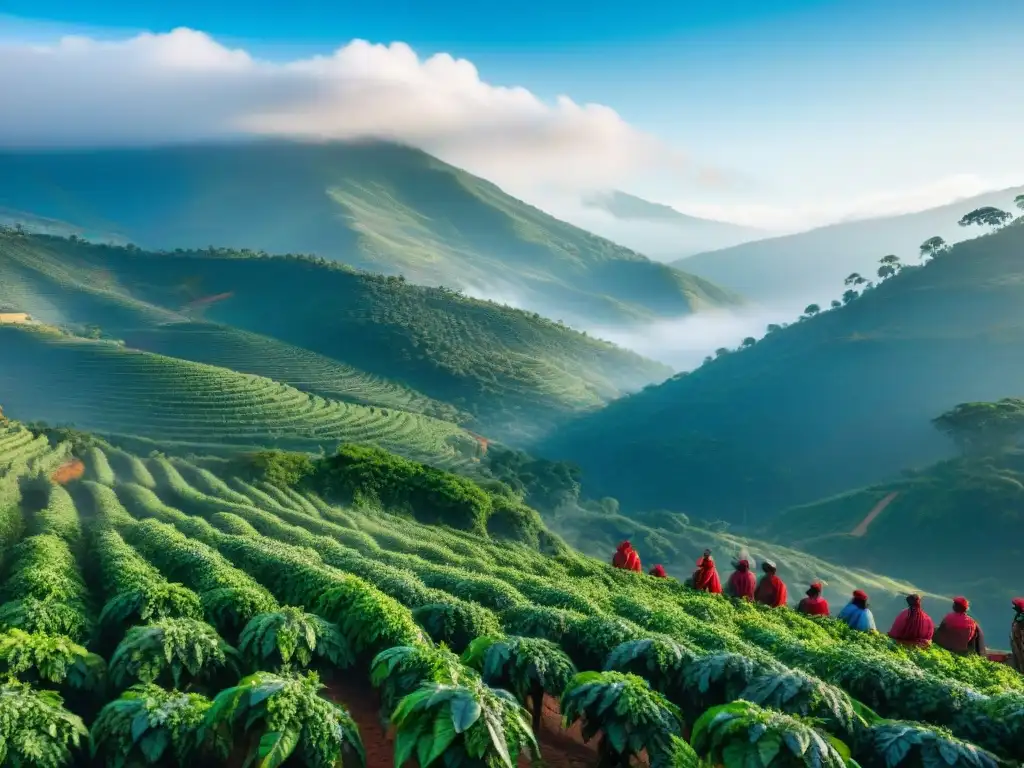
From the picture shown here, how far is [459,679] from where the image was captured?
8.52 metres

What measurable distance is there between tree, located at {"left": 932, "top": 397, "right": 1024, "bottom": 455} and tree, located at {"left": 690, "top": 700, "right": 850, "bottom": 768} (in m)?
70.6

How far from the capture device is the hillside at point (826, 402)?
83.1m

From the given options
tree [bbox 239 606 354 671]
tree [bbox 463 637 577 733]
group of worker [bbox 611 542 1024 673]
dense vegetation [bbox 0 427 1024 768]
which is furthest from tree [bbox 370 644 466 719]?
group of worker [bbox 611 542 1024 673]

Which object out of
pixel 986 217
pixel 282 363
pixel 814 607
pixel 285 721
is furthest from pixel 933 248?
pixel 285 721

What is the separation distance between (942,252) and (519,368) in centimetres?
7160

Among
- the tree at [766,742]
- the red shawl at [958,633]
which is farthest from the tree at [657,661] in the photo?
the red shawl at [958,633]

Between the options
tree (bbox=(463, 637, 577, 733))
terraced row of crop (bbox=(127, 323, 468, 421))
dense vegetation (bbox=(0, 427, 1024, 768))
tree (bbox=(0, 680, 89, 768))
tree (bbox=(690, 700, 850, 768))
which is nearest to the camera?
tree (bbox=(690, 700, 850, 768))

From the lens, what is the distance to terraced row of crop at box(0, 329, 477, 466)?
66.3 metres

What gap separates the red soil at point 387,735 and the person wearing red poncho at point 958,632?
8.14m

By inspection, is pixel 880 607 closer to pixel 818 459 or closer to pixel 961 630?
pixel 961 630

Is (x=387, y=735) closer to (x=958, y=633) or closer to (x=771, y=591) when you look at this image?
(x=771, y=591)

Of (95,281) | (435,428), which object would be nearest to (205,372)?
(435,428)

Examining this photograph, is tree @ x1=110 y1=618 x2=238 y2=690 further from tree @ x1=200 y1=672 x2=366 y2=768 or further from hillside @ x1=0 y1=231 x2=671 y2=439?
hillside @ x1=0 y1=231 x2=671 y2=439

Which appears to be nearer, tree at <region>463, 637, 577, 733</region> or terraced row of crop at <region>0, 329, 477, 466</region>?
tree at <region>463, 637, 577, 733</region>
